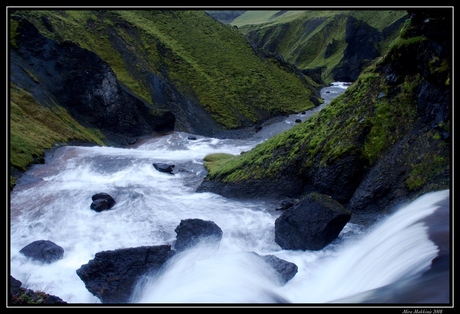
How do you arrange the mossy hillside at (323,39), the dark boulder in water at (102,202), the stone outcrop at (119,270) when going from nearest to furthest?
the stone outcrop at (119,270), the dark boulder in water at (102,202), the mossy hillside at (323,39)

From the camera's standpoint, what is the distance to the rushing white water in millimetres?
13297

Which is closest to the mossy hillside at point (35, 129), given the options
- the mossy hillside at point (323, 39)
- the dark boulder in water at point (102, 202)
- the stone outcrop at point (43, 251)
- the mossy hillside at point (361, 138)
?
the dark boulder in water at point (102, 202)

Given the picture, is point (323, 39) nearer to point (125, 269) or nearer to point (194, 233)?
point (194, 233)

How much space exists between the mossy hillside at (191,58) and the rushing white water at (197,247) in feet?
132

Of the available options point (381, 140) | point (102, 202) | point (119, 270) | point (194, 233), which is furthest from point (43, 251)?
point (381, 140)

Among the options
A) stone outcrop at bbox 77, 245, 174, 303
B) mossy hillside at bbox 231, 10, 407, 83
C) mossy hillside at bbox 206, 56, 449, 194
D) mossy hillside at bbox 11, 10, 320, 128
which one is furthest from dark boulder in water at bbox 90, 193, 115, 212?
mossy hillside at bbox 231, 10, 407, 83

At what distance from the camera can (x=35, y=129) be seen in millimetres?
42125

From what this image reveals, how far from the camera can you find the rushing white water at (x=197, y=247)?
Result: 523 inches

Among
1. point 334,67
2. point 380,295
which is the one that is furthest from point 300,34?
point 380,295

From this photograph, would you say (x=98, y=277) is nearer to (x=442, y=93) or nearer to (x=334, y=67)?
(x=442, y=93)

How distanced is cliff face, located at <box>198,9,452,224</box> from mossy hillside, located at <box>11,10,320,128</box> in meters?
43.3

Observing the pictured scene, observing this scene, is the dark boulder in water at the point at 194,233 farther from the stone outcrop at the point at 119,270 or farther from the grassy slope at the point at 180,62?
the grassy slope at the point at 180,62

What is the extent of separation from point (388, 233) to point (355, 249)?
70.4 inches

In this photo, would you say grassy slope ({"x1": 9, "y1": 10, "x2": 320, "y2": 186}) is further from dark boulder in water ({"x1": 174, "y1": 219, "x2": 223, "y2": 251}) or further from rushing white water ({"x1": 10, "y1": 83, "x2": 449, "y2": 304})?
dark boulder in water ({"x1": 174, "y1": 219, "x2": 223, "y2": 251})
